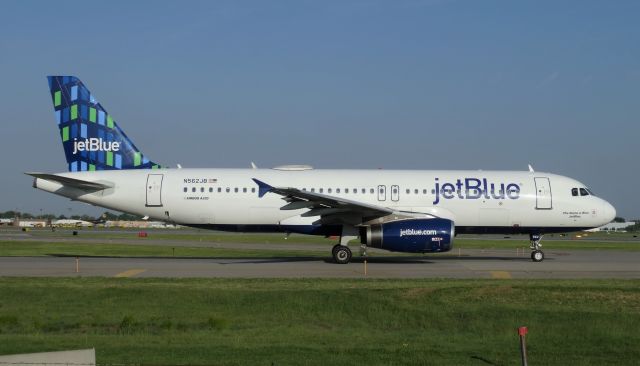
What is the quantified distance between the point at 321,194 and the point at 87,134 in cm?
1036

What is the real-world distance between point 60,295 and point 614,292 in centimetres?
1312

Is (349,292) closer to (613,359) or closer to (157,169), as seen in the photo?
(613,359)

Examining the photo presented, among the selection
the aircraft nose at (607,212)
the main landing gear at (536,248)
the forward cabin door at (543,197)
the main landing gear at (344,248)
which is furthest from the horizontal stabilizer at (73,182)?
the aircraft nose at (607,212)

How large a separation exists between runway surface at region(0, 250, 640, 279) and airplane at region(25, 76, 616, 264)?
153cm

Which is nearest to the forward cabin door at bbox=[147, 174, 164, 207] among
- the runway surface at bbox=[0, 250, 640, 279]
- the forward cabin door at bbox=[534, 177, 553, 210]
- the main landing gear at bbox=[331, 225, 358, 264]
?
the runway surface at bbox=[0, 250, 640, 279]

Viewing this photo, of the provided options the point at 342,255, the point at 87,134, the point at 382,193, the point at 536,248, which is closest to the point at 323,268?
the point at 342,255

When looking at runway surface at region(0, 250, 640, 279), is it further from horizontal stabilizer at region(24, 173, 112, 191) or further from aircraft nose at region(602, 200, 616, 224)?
horizontal stabilizer at region(24, 173, 112, 191)

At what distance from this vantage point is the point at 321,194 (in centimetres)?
2806

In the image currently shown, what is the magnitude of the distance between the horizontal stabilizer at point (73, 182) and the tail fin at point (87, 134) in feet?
5.36

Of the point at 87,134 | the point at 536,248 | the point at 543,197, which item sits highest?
the point at 87,134

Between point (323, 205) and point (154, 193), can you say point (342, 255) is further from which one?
point (154, 193)

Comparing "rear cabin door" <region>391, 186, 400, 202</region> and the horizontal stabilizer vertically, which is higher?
the horizontal stabilizer

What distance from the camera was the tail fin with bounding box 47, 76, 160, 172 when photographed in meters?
30.6

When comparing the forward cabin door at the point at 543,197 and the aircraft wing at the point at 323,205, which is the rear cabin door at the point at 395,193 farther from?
the forward cabin door at the point at 543,197
